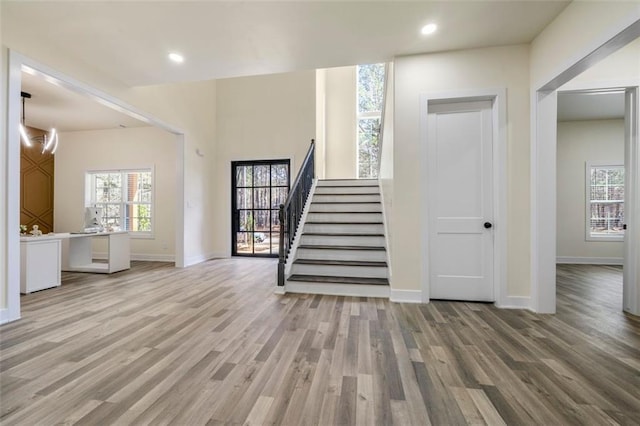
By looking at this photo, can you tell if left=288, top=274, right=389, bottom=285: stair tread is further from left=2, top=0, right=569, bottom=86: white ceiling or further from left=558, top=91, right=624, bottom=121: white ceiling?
left=558, top=91, right=624, bottom=121: white ceiling

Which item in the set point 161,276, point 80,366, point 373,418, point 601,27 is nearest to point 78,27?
point 80,366

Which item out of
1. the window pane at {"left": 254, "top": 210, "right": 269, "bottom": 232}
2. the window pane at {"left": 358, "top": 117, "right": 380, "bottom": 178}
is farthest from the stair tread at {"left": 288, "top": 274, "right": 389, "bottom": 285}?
the window pane at {"left": 358, "top": 117, "right": 380, "bottom": 178}

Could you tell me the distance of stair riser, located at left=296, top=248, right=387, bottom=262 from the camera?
400 centimetres

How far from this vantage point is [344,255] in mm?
4039

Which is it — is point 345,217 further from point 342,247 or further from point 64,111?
point 64,111

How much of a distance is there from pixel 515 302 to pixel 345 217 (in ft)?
8.67

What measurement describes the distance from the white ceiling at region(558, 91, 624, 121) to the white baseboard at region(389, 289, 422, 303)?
387 cm

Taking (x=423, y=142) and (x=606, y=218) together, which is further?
(x=606, y=218)

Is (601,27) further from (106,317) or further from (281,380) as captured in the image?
(106,317)

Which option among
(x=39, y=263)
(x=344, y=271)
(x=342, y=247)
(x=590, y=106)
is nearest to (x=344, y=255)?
(x=342, y=247)

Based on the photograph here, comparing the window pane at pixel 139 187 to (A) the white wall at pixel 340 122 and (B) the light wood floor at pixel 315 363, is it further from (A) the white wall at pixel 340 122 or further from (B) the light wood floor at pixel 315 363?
(A) the white wall at pixel 340 122

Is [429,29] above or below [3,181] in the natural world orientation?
above

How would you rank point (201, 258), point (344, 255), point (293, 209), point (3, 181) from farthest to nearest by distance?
point (201, 258) → point (293, 209) → point (344, 255) → point (3, 181)

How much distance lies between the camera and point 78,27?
9.14ft
